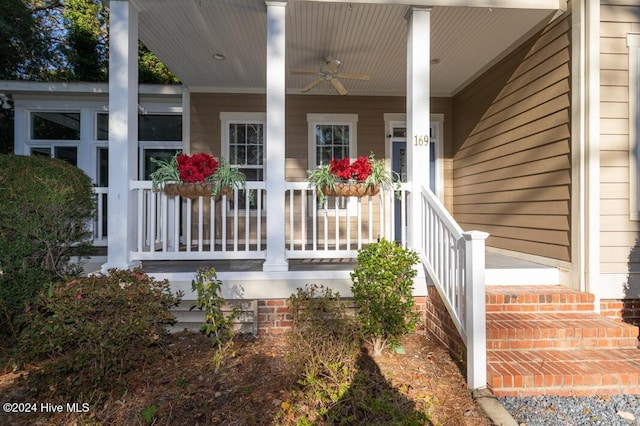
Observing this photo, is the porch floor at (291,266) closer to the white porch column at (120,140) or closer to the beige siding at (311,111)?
the white porch column at (120,140)

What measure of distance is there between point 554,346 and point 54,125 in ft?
28.2

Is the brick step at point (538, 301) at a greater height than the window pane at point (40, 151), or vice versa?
the window pane at point (40, 151)

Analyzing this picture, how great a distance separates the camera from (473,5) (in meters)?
3.55

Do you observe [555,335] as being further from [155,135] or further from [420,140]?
[155,135]

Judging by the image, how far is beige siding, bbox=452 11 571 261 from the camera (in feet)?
11.7

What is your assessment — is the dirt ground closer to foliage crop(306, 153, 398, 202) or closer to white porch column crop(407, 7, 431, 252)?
white porch column crop(407, 7, 431, 252)

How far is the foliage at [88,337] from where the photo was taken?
2189mm

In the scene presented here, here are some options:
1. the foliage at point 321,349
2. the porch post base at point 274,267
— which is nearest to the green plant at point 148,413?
the foliage at point 321,349

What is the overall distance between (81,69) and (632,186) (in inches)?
590

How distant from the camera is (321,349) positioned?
2.43 m

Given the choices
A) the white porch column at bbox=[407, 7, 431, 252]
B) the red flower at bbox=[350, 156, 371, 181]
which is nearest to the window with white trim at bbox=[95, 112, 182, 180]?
the red flower at bbox=[350, 156, 371, 181]

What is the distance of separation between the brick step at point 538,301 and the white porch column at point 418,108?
32.7 inches

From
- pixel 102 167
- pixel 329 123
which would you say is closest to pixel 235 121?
pixel 329 123

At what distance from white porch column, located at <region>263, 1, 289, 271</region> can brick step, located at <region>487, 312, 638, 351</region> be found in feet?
6.48
